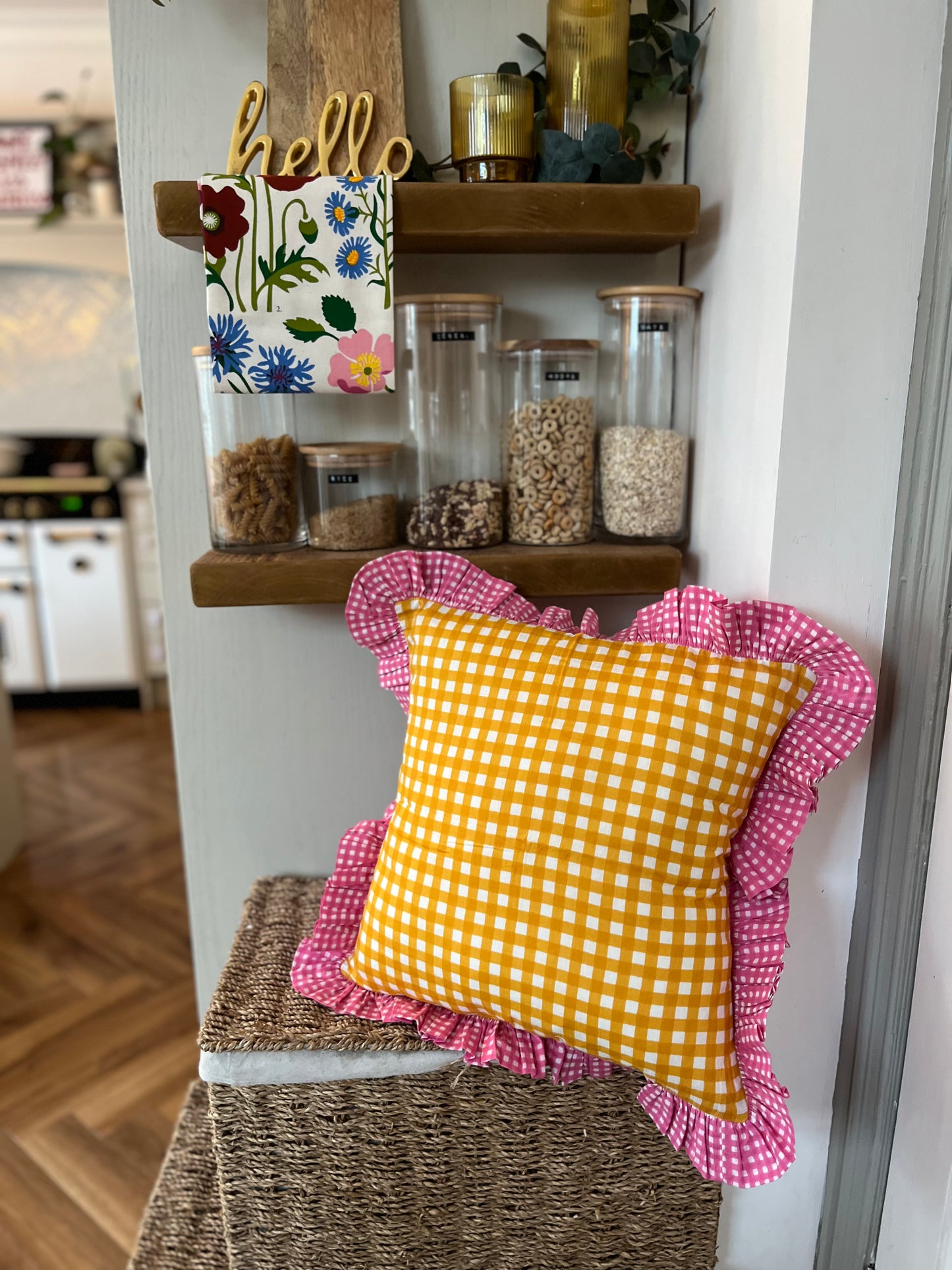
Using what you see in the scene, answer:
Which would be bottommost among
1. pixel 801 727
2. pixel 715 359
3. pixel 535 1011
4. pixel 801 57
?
pixel 535 1011

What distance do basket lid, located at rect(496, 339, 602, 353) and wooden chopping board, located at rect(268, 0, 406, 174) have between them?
0.26 m

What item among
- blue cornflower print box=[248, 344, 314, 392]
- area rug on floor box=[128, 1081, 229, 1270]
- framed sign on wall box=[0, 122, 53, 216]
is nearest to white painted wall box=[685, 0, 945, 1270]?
blue cornflower print box=[248, 344, 314, 392]

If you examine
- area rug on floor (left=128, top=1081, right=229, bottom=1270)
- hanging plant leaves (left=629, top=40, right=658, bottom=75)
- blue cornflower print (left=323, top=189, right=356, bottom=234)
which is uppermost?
hanging plant leaves (left=629, top=40, right=658, bottom=75)

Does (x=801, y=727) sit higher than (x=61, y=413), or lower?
lower

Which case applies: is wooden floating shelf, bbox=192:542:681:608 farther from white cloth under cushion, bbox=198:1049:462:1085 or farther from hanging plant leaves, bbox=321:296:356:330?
white cloth under cushion, bbox=198:1049:462:1085

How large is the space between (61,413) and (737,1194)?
365cm

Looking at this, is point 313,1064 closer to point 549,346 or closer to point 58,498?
point 549,346

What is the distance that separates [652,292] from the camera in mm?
1046

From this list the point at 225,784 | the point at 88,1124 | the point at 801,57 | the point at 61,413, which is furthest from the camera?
the point at 61,413

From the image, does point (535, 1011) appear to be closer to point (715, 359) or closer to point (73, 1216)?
point (715, 359)

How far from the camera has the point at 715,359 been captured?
3.45 feet

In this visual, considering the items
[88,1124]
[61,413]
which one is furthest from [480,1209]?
[61,413]

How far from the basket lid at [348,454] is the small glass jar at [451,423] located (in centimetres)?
5

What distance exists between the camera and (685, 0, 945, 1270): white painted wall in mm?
803
